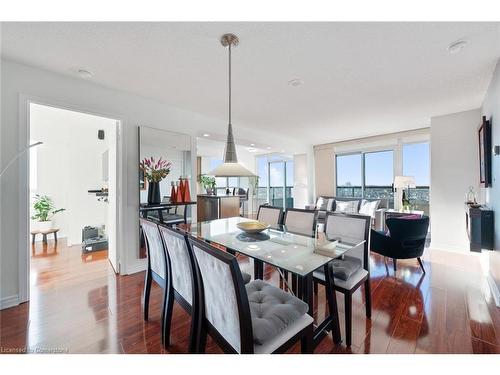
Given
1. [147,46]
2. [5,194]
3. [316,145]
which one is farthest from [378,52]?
[316,145]

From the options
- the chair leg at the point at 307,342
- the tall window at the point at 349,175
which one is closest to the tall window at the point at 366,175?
the tall window at the point at 349,175

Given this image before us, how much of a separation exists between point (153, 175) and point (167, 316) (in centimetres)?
203

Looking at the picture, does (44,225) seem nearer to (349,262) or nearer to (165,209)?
(165,209)

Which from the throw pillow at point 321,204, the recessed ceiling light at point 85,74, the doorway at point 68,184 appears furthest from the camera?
the throw pillow at point 321,204

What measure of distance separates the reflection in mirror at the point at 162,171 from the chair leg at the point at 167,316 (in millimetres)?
1658

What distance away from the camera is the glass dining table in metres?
1.46

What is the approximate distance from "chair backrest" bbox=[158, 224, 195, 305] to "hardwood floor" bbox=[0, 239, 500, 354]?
479 millimetres

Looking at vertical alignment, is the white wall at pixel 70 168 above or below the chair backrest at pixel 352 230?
above

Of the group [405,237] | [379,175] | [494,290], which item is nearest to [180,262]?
[405,237]

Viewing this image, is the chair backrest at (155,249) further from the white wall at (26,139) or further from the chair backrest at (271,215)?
the chair backrest at (271,215)

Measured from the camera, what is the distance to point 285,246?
193 centimetres

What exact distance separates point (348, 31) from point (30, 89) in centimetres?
313

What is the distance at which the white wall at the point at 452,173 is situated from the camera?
3.78 meters
